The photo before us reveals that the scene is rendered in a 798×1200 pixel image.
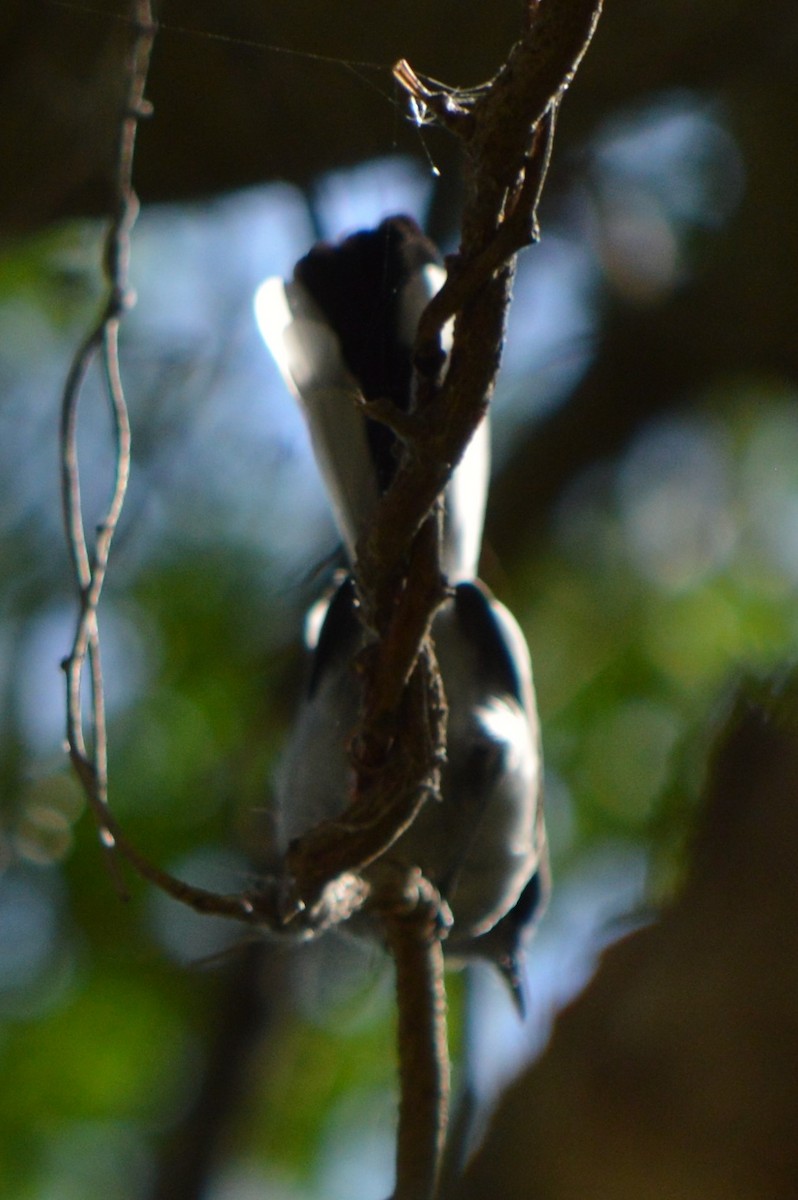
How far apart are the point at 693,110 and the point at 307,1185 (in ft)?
10.6

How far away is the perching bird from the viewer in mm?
1633

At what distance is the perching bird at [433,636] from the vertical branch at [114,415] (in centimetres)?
31

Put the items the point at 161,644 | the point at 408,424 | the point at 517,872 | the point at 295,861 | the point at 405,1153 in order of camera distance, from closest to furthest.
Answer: the point at 408,424 < the point at 295,861 < the point at 405,1153 < the point at 517,872 < the point at 161,644

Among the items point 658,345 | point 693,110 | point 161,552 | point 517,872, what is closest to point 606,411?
point 658,345

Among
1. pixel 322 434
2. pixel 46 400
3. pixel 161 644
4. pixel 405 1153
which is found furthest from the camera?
pixel 161 644

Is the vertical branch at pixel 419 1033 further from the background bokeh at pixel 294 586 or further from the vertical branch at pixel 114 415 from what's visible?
the background bokeh at pixel 294 586

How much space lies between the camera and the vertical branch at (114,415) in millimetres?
1295

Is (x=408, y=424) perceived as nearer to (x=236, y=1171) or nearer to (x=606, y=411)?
(x=606, y=411)

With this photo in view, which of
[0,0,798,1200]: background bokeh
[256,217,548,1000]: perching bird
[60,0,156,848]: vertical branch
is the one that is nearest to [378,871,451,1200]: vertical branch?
[256,217,548,1000]: perching bird

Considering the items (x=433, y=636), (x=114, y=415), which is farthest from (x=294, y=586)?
(x=114, y=415)

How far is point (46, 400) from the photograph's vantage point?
330 cm

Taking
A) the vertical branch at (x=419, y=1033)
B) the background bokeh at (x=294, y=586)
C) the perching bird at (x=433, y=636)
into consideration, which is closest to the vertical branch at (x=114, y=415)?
the perching bird at (x=433, y=636)

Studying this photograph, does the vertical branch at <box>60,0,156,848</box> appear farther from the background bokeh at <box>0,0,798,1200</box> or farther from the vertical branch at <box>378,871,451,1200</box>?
the background bokeh at <box>0,0,798,1200</box>

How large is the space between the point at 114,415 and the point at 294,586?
1.30m
